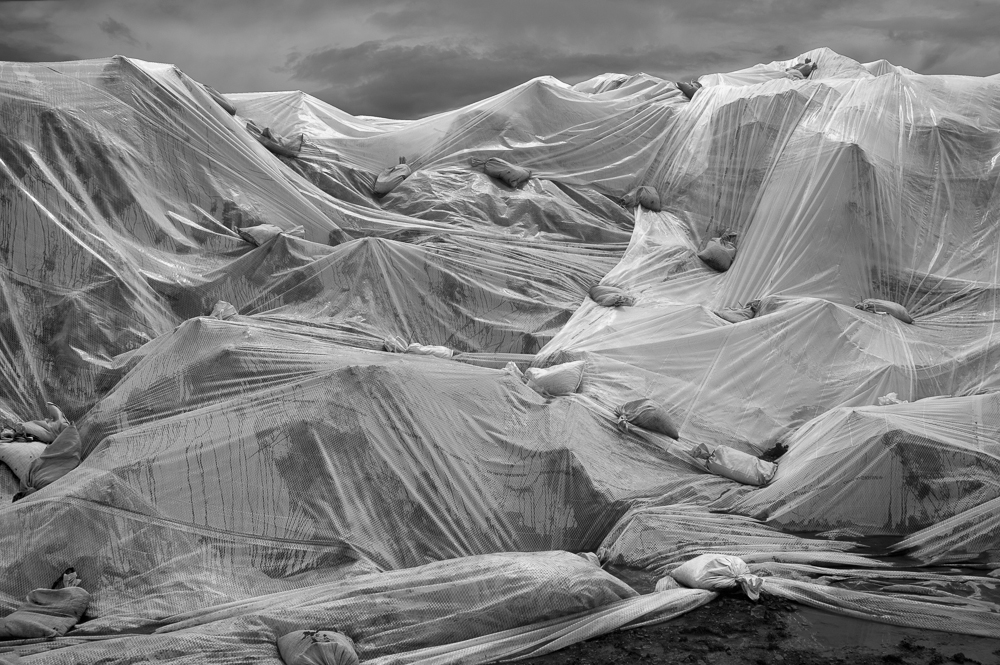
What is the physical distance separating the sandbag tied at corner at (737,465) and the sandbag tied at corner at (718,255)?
6.76 feet

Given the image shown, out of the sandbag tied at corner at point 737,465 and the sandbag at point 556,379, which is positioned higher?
the sandbag at point 556,379

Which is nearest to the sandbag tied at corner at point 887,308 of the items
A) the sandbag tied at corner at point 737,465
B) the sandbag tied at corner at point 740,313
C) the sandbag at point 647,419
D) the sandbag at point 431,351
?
the sandbag tied at corner at point 740,313

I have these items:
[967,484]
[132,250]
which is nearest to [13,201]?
[132,250]

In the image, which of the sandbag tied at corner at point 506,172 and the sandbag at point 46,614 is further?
the sandbag tied at corner at point 506,172

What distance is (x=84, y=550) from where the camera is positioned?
3.67m

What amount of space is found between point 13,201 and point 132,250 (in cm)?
66

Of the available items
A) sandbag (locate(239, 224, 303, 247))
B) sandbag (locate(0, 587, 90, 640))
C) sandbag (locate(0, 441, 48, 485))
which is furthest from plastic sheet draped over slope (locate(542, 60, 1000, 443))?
sandbag (locate(0, 587, 90, 640))

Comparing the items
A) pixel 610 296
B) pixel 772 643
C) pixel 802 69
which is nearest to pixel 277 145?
pixel 610 296

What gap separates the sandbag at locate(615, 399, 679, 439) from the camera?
191 inches

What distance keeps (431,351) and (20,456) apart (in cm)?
202

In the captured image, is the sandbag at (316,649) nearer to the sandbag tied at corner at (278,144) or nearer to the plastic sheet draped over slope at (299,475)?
the plastic sheet draped over slope at (299,475)

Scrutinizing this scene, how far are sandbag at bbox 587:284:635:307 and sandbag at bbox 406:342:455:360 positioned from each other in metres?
1.13

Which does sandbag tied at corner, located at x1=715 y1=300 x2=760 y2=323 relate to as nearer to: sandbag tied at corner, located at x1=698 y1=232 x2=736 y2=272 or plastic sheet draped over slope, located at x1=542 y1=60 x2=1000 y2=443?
plastic sheet draped over slope, located at x1=542 y1=60 x2=1000 y2=443

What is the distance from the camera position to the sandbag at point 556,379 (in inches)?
194
